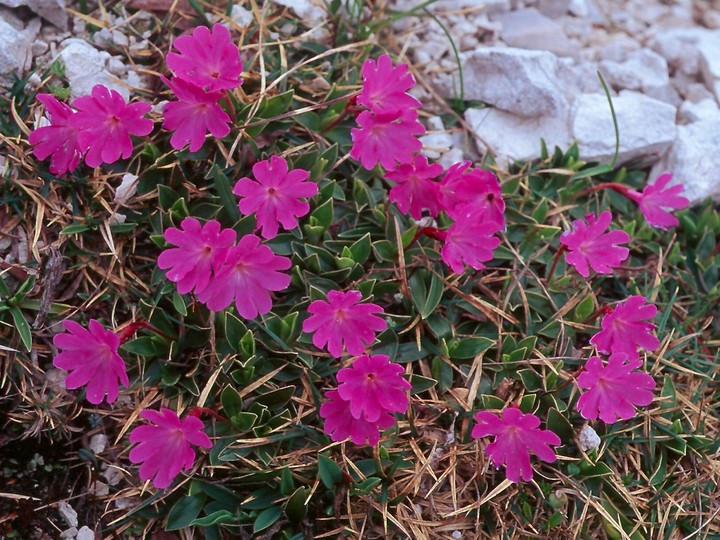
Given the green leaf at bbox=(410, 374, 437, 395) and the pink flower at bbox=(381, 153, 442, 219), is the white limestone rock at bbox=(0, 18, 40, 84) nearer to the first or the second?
the pink flower at bbox=(381, 153, 442, 219)

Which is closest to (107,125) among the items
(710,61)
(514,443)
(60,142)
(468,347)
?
(60,142)

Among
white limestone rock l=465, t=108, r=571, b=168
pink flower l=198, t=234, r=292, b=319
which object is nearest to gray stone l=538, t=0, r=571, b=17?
white limestone rock l=465, t=108, r=571, b=168

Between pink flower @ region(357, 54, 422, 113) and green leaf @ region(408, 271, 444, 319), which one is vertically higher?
pink flower @ region(357, 54, 422, 113)

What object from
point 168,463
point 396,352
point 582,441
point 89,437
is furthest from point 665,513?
point 89,437

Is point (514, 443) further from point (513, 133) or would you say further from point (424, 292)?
point (513, 133)

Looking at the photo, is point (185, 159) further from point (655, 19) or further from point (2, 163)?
point (655, 19)
